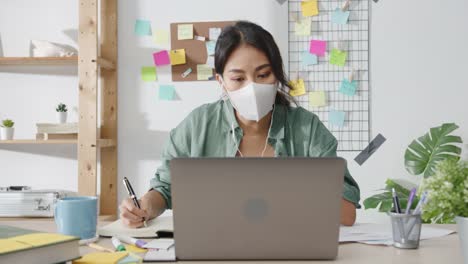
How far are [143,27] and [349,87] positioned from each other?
1184mm

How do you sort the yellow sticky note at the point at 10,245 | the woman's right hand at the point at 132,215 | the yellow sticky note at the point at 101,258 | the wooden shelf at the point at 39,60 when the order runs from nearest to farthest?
the yellow sticky note at the point at 10,245 → the yellow sticky note at the point at 101,258 → the woman's right hand at the point at 132,215 → the wooden shelf at the point at 39,60

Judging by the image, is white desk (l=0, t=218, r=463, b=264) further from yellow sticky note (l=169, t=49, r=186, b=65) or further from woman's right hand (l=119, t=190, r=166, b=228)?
yellow sticky note (l=169, t=49, r=186, b=65)

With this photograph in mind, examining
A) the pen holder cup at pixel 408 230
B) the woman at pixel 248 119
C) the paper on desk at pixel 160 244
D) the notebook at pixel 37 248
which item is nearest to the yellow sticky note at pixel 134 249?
the paper on desk at pixel 160 244

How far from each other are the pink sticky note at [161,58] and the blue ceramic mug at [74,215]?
178 centimetres

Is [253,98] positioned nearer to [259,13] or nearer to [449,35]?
[259,13]

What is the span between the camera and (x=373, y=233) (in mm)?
1162

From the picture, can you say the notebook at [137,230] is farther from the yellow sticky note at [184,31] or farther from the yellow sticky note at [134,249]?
the yellow sticky note at [184,31]

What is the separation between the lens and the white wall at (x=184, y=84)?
2.68m

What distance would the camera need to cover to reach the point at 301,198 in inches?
33.2

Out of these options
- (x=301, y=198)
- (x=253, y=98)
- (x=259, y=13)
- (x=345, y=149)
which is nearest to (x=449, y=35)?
(x=345, y=149)

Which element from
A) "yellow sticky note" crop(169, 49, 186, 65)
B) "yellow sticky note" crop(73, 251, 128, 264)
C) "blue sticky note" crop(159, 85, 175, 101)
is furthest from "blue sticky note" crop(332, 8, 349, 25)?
"yellow sticky note" crop(73, 251, 128, 264)

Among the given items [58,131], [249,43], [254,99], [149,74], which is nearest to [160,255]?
[254,99]

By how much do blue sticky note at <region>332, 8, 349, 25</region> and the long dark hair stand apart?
117 centimetres

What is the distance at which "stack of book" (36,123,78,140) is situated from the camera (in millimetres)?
2600
